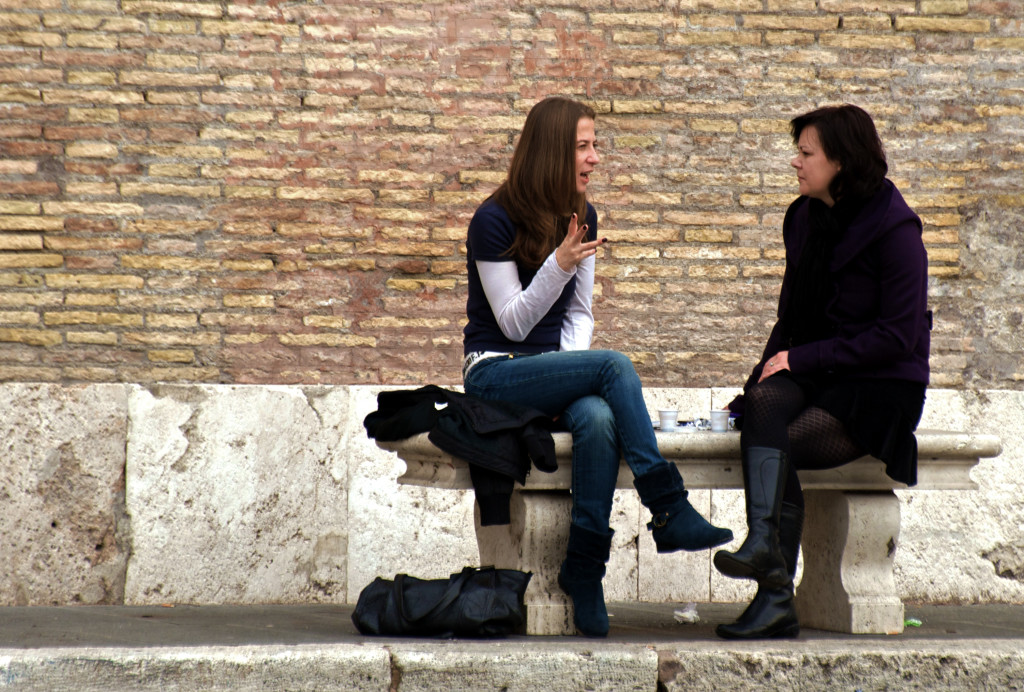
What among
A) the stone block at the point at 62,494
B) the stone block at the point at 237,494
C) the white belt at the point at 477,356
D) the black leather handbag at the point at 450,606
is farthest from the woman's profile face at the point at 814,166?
the stone block at the point at 62,494

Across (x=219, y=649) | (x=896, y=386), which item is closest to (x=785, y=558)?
(x=896, y=386)

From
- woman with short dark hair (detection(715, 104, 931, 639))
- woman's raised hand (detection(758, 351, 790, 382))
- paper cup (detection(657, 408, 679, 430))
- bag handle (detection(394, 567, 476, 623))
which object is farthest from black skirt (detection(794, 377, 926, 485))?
bag handle (detection(394, 567, 476, 623))

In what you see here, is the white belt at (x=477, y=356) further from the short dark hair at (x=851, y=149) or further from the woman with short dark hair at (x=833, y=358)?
the short dark hair at (x=851, y=149)

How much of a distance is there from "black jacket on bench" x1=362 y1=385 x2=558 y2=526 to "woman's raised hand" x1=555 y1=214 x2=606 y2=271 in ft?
1.64

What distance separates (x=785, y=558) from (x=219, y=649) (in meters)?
1.73

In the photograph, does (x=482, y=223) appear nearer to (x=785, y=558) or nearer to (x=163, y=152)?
(x=785, y=558)

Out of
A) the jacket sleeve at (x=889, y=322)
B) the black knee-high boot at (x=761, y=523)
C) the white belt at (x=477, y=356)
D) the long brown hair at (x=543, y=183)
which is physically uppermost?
the long brown hair at (x=543, y=183)

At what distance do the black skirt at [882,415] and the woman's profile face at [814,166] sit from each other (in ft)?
2.25

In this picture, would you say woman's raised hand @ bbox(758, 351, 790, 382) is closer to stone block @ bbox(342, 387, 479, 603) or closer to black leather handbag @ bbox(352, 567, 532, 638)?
black leather handbag @ bbox(352, 567, 532, 638)

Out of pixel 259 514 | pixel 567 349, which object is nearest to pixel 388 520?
pixel 259 514

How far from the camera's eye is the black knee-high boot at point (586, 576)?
3.43 m

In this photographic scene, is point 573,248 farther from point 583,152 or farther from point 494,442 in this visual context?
point 494,442

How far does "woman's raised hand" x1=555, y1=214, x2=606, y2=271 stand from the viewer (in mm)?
3566

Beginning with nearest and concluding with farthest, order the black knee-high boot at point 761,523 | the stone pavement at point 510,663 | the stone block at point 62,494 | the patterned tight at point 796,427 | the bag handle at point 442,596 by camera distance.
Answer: the stone pavement at point 510,663, the black knee-high boot at point 761,523, the bag handle at point 442,596, the patterned tight at point 796,427, the stone block at point 62,494
